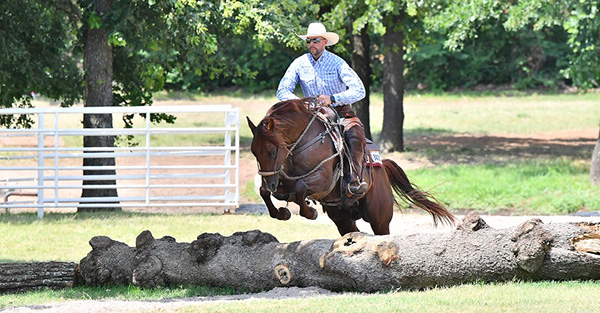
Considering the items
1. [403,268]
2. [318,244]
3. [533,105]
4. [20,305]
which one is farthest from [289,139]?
[533,105]

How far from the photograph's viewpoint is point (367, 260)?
28.6 feet

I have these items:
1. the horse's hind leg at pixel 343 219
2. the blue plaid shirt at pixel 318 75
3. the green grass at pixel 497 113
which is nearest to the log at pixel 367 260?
the horse's hind leg at pixel 343 219

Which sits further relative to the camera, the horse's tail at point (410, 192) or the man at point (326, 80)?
the horse's tail at point (410, 192)

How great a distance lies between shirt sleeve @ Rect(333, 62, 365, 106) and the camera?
1012 cm

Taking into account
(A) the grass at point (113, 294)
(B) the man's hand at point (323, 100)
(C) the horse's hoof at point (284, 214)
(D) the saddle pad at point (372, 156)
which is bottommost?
(A) the grass at point (113, 294)

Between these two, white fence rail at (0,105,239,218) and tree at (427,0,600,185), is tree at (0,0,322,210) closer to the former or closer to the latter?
white fence rail at (0,105,239,218)

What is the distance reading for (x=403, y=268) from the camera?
8.64 m

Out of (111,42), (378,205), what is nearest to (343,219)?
(378,205)

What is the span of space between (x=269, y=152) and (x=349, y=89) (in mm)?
1379

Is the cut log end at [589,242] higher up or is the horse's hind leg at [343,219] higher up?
the cut log end at [589,242]

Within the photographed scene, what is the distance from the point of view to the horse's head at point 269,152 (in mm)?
9273

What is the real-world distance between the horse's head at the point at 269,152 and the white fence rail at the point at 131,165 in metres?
6.71

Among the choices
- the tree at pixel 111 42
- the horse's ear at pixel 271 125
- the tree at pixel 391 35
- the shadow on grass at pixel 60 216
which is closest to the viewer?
the horse's ear at pixel 271 125

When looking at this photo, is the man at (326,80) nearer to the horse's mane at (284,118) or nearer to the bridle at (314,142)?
the bridle at (314,142)
